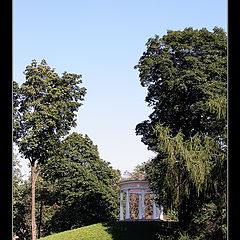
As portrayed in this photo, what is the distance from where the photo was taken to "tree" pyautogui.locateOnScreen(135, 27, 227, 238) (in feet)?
A: 26.3

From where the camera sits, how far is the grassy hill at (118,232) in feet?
34.2

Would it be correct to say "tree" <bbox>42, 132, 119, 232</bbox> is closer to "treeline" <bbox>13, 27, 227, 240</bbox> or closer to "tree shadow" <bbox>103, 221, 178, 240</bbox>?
"treeline" <bbox>13, 27, 227, 240</bbox>

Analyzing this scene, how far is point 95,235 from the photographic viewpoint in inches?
410

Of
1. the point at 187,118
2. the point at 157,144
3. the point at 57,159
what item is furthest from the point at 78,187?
the point at 187,118

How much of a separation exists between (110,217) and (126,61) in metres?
4.50

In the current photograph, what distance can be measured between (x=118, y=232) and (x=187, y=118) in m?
3.18

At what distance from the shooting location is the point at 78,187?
12805 millimetres

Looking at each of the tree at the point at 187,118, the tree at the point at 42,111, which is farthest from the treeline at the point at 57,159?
the tree at the point at 187,118

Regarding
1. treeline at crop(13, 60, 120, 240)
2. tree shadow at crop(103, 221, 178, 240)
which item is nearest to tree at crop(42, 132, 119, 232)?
treeline at crop(13, 60, 120, 240)

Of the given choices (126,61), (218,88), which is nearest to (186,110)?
(218,88)

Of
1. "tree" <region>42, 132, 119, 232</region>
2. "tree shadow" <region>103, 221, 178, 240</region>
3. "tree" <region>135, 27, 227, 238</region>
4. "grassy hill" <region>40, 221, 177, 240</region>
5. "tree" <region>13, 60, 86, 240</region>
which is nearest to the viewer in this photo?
"tree" <region>135, 27, 227, 238</region>

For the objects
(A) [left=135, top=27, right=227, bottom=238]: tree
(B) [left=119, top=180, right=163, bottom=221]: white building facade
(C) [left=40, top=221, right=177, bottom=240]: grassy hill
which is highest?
(A) [left=135, top=27, right=227, bottom=238]: tree

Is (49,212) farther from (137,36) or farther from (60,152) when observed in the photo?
(137,36)

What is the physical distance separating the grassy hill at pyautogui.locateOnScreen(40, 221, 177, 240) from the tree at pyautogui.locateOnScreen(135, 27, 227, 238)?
4.27ft
